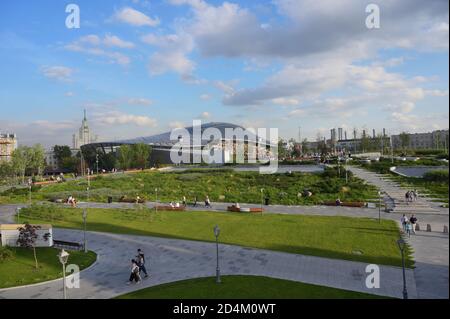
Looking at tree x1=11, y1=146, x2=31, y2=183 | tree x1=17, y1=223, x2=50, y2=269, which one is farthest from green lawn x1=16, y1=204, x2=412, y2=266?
tree x1=11, y1=146, x2=31, y2=183

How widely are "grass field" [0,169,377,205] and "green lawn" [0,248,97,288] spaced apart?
18.0 meters

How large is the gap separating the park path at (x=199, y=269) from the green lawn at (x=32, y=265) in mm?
554

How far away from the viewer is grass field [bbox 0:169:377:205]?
3462cm

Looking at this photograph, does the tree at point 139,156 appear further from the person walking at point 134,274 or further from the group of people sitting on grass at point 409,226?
the person walking at point 134,274

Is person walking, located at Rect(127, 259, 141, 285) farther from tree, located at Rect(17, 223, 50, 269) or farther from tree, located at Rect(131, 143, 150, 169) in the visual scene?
tree, located at Rect(131, 143, 150, 169)

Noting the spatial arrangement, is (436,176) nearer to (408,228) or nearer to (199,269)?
(408,228)

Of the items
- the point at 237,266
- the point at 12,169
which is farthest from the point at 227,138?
the point at 237,266

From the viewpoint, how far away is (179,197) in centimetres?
3722

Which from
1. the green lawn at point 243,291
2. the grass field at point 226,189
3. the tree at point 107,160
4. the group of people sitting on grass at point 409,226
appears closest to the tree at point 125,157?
the tree at point 107,160

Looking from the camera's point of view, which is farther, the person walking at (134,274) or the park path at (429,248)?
the person walking at (134,274)

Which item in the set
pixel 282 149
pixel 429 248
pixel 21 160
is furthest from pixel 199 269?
pixel 282 149

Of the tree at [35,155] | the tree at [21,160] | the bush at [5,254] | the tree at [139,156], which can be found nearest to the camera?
the bush at [5,254]

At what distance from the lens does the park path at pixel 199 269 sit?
13.3m

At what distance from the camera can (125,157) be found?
71688 mm
